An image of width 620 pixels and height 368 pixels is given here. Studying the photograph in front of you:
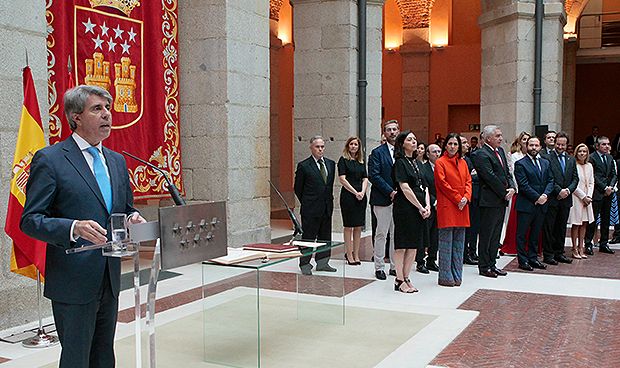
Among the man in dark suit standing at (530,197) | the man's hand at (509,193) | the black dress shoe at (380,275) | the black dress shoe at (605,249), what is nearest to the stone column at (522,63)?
the black dress shoe at (605,249)

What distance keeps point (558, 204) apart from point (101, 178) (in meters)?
7.57

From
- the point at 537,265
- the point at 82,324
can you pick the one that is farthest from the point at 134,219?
the point at 537,265

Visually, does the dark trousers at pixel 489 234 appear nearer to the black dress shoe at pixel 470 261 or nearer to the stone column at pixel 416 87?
the black dress shoe at pixel 470 261

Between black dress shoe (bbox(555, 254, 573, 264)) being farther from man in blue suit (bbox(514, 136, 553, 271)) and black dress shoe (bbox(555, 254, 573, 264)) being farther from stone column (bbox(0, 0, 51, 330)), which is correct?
stone column (bbox(0, 0, 51, 330))

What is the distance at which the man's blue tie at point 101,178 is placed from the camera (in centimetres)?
323

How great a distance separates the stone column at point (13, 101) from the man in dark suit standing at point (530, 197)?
19.7ft

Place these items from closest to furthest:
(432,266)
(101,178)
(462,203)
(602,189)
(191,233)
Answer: (191,233)
(101,178)
(462,203)
(432,266)
(602,189)

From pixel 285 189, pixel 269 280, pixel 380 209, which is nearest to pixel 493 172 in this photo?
pixel 380 209

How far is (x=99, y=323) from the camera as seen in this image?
10.9ft

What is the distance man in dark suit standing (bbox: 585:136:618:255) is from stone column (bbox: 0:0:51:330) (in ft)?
26.0

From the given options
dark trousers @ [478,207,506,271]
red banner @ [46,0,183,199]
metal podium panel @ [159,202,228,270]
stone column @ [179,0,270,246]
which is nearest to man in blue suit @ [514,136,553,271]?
dark trousers @ [478,207,506,271]

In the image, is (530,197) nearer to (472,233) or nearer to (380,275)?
(472,233)

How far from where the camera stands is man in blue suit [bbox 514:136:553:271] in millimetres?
8938

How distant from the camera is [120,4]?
7.92 metres
